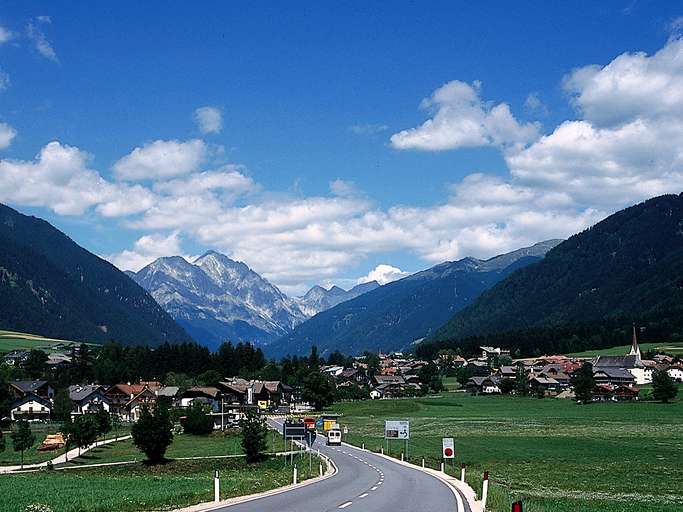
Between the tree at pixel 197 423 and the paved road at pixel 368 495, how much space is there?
5538 cm

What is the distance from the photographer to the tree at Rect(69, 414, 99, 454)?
7444 cm

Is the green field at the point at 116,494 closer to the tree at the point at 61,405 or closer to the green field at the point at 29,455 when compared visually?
the green field at the point at 29,455

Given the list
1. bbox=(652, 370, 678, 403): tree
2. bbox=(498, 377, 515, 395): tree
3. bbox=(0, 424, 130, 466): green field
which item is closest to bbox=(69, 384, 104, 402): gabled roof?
bbox=(0, 424, 130, 466): green field

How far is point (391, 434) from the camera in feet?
206

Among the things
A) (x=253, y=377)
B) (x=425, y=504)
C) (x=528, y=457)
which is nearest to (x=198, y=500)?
(x=425, y=504)

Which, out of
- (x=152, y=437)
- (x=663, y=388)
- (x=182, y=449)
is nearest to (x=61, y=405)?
(x=182, y=449)

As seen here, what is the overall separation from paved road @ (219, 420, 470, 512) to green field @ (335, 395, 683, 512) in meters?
2.35

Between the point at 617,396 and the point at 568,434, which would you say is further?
the point at 617,396

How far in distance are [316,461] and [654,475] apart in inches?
909

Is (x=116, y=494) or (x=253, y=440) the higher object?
(x=253, y=440)

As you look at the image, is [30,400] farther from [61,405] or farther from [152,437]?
[152,437]

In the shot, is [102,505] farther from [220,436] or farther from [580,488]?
[220,436]

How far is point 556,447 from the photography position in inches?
2918

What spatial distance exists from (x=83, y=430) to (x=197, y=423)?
27251 mm
